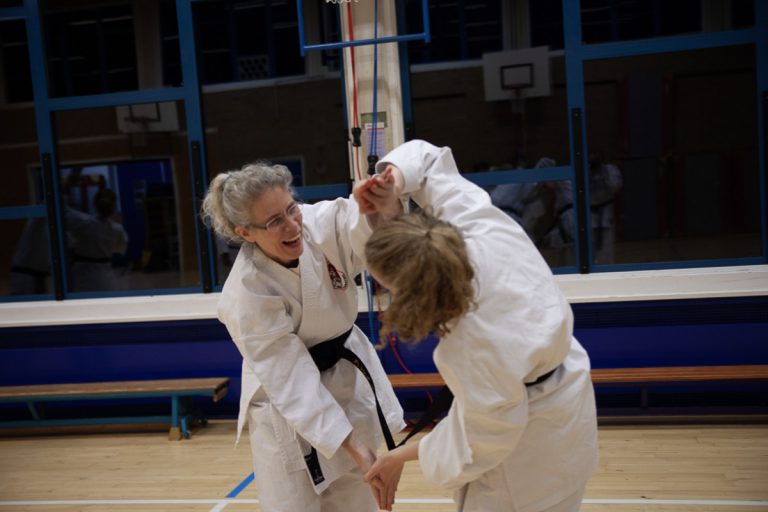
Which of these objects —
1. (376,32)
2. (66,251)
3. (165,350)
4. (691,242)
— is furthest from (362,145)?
(691,242)

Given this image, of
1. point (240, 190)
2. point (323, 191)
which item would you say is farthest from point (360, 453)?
point (323, 191)

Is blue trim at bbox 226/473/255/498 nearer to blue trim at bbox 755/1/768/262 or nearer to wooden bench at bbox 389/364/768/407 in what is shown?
wooden bench at bbox 389/364/768/407

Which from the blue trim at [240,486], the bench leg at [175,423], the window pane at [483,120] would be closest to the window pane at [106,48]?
Answer: the window pane at [483,120]

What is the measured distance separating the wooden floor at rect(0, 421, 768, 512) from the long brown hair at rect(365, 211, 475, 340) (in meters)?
Answer: 2.15

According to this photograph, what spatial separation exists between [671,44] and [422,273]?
3782 millimetres

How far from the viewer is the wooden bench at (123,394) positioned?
4.49 m

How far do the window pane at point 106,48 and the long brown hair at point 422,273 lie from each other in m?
15.3

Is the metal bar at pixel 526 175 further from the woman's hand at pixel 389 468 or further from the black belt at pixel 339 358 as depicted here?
the woman's hand at pixel 389 468

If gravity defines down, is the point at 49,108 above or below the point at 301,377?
above

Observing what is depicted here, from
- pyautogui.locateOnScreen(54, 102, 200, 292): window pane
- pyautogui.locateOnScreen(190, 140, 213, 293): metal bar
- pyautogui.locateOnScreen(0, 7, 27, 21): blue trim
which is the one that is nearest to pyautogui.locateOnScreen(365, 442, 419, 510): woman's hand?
pyautogui.locateOnScreen(190, 140, 213, 293): metal bar

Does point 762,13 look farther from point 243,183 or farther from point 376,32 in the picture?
point 243,183

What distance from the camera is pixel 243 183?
5.84 feet

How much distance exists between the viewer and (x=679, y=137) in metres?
17.2

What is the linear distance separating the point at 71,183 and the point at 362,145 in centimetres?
1724
